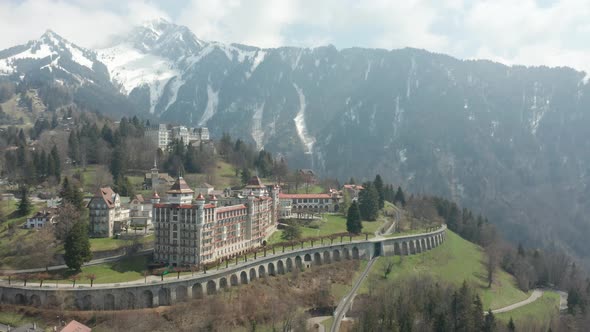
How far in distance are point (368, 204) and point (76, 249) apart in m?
59.6

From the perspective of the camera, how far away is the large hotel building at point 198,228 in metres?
66.2

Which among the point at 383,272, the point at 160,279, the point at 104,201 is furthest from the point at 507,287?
the point at 104,201

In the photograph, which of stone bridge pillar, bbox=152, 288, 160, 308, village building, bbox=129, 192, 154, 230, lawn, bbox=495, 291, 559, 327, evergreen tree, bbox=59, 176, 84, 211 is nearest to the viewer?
stone bridge pillar, bbox=152, 288, 160, 308

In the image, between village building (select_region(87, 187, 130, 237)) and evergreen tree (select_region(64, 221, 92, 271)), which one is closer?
evergreen tree (select_region(64, 221, 92, 271))

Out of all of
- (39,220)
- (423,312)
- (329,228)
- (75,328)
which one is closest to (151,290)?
(75,328)

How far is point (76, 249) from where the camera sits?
201ft

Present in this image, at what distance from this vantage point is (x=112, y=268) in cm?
6381

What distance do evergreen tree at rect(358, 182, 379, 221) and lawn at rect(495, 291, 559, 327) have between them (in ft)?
107

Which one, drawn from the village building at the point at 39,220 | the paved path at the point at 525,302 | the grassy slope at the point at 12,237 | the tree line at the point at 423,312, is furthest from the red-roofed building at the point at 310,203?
the grassy slope at the point at 12,237

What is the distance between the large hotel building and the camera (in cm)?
6625

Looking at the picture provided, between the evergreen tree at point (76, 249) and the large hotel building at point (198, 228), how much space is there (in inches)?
357

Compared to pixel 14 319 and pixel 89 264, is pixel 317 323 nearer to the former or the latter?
pixel 89 264

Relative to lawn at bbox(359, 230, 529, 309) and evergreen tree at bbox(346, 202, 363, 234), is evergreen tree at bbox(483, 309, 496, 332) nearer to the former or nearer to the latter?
lawn at bbox(359, 230, 529, 309)

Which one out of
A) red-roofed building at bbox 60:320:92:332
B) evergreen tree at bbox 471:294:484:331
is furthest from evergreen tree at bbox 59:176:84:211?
evergreen tree at bbox 471:294:484:331
